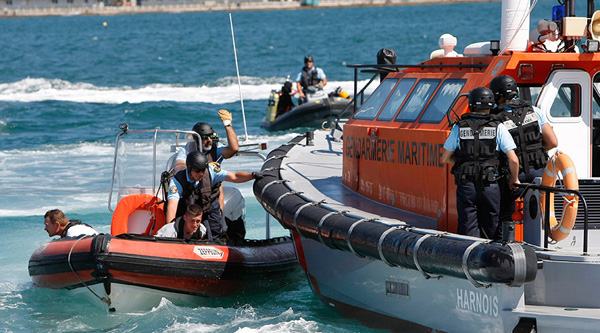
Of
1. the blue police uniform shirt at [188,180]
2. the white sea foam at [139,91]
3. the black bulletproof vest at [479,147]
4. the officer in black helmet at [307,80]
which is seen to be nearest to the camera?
the black bulletproof vest at [479,147]

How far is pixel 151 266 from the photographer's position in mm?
A: 7441

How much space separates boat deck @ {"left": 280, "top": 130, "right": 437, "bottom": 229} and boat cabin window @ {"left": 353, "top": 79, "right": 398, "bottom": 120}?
71 cm

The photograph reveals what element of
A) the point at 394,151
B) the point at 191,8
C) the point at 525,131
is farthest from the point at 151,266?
the point at 191,8

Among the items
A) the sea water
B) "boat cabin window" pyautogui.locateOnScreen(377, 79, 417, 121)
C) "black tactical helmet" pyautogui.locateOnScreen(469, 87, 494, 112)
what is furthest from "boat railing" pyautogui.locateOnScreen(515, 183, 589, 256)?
the sea water

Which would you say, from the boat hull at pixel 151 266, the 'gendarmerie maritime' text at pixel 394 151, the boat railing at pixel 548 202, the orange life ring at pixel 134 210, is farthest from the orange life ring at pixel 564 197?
the orange life ring at pixel 134 210

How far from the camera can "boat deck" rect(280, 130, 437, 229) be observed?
6.64 meters

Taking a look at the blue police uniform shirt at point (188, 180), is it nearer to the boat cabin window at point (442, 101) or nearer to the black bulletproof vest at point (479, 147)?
the boat cabin window at point (442, 101)

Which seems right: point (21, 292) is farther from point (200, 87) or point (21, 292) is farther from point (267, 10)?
point (267, 10)

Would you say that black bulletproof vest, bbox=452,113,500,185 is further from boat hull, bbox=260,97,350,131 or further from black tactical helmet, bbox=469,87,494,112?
boat hull, bbox=260,97,350,131

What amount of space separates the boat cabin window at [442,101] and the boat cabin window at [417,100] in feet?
0.36

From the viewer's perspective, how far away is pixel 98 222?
11.7 m

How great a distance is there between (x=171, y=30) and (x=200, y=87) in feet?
117

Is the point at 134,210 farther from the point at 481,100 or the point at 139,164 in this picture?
the point at 481,100

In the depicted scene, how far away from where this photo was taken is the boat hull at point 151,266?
738 cm
